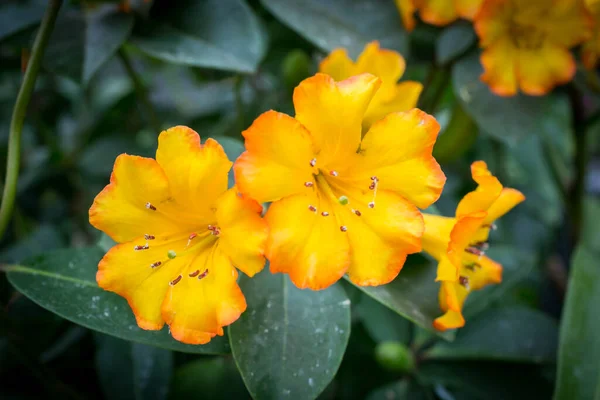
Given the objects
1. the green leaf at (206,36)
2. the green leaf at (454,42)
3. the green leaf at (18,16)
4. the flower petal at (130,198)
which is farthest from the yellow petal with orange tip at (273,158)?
the green leaf at (18,16)

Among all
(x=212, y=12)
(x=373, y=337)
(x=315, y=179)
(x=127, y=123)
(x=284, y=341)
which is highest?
(x=212, y=12)

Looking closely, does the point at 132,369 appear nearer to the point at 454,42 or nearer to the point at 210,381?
the point at 210,381

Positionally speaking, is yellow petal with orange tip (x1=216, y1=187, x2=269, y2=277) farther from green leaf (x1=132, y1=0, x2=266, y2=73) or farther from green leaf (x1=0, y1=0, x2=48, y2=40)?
green leaf (x1=0, y1=0, x2=48, y2=40)

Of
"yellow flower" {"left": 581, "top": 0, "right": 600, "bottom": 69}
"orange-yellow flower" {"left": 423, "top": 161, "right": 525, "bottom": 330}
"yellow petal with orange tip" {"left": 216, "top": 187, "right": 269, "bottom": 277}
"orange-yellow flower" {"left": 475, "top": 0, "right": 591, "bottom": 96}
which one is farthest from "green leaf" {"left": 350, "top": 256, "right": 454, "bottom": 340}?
"yellow flower" {"left": 581, "top": 0, "right": 600, "bottom": 69}

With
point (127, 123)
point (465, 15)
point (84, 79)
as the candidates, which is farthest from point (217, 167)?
point (127, 123)

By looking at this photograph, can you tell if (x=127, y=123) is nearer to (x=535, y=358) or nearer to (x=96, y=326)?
(x=96, y=326)

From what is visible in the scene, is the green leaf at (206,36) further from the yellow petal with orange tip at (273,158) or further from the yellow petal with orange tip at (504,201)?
the yellow petal with orange tip at (504,201)

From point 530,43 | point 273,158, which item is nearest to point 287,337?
point 273,158
